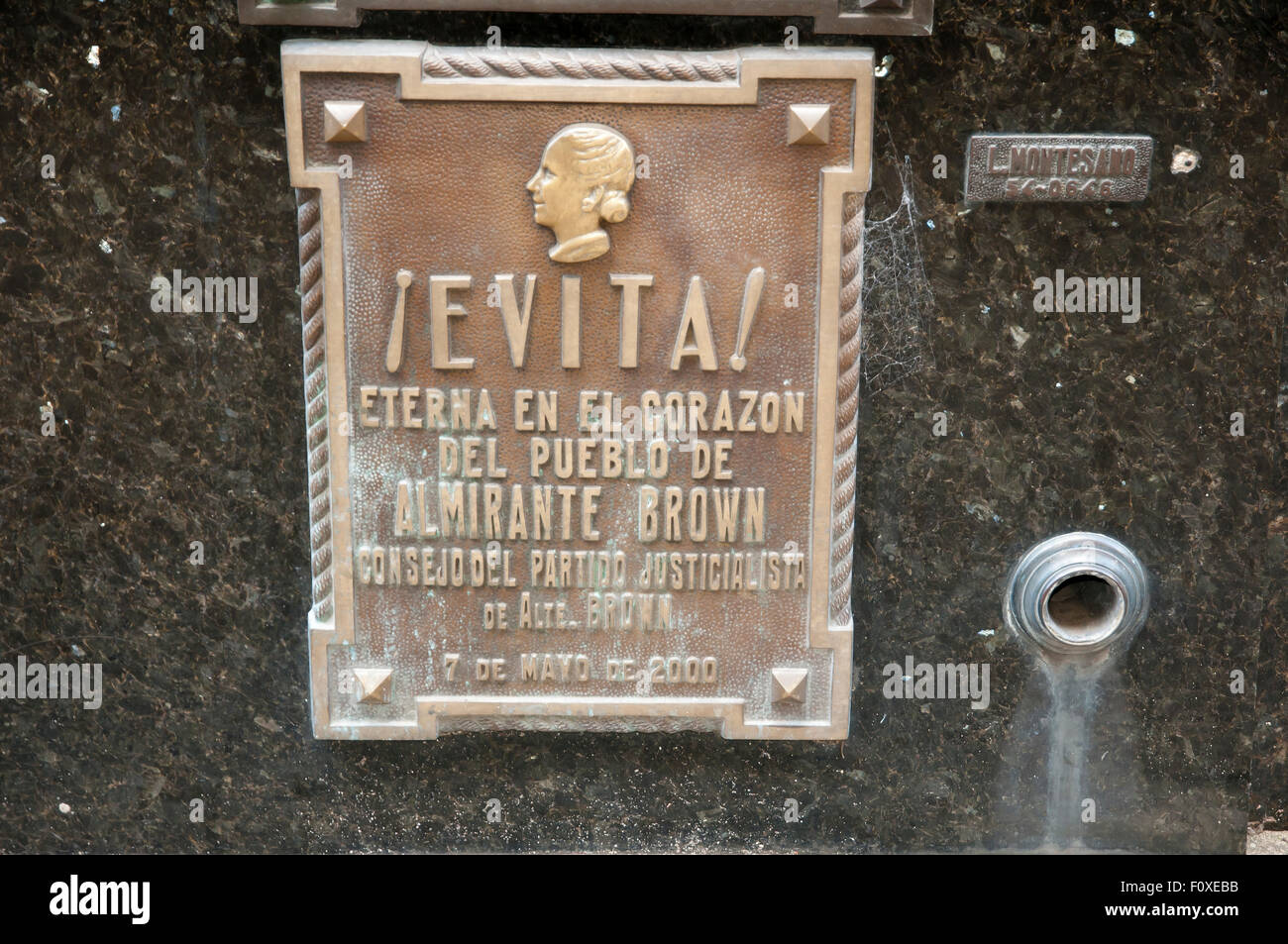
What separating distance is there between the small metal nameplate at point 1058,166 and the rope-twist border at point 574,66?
70cm

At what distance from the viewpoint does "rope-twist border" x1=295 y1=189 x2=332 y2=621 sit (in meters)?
2.91

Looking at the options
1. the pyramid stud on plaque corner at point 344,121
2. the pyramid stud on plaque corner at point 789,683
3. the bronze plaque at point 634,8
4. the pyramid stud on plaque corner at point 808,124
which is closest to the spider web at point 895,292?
the pyramid stud on plaque corner at point 808,124

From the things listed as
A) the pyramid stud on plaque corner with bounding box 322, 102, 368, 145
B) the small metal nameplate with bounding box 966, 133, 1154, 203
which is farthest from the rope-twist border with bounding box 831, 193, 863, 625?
the pyramid stud on plaque corner with bounding box 322, 102, 368, 145

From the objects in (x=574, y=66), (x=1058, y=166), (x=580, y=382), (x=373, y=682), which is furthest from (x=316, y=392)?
(x=1058, y=166)

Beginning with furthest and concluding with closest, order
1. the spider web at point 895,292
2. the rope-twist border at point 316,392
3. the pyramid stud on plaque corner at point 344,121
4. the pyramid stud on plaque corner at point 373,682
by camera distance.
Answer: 1. the pyramid stud on plaque corner at point 373,682
2. the spider web at point 895,292
3. the rope-twist border at point 316,392
4. the pyramid stud on plaque corner at point 344,121

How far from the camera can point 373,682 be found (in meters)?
3.14

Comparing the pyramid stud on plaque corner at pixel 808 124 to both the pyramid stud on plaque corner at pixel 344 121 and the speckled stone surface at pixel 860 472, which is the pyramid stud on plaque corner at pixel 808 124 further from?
the pyramid stud on plaque corner at pixel 344 121

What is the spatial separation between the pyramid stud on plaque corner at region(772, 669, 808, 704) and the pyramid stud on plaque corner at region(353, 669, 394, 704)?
41.7 inches

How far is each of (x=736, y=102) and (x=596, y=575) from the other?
1.28 meters

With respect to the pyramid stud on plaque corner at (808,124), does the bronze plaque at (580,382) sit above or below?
below

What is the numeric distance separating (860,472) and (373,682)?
1.46m

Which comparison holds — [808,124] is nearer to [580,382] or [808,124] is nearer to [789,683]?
[580,382]

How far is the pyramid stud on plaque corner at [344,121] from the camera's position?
2.79 m

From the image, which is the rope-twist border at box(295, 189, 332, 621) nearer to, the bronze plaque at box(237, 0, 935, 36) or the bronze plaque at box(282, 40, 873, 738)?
the bronze plaque at box(282, 40, 873, 738)
